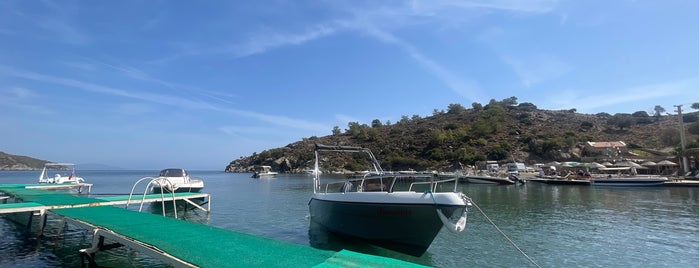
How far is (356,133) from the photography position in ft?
465

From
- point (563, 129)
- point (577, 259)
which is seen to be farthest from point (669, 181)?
point (563, 129)

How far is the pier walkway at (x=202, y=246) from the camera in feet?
21.5

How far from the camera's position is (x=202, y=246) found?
806cm

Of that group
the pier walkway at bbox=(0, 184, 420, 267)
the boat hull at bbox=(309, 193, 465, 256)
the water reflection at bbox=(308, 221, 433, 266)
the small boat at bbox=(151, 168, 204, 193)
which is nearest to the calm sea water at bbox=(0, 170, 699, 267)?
the water reflection at bbox=(308, 221, 433, 266)

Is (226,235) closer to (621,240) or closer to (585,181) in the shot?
(621,240)

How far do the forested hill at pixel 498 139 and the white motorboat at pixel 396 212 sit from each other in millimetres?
78527

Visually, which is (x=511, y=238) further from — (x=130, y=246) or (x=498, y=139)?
(x=498, y=139)

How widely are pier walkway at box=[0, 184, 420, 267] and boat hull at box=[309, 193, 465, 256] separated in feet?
13.7

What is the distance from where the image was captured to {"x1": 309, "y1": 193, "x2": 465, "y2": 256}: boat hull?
10953 mm

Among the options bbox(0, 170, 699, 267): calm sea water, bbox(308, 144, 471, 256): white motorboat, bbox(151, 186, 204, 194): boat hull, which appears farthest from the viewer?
bbox(151, 186, 204, 194): boat hull

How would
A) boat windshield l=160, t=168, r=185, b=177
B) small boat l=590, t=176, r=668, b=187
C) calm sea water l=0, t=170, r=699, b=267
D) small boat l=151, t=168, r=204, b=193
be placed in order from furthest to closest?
small boat l=590, t=176, r=668, b=187, boat windshield l=160, t=168, r=185, b=177, small boat l=151, t=168, r=204, b=193, calm sea water l=0, t=170, r=699, b=267

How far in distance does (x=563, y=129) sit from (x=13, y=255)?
400 ft

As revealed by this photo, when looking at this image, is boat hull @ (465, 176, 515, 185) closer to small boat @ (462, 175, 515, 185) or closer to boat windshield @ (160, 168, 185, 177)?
small boat @ (462, 175, 515, 185)

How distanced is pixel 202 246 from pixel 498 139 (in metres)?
105
